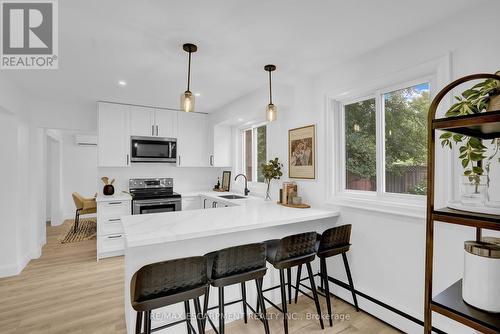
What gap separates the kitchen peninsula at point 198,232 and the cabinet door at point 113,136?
7.55 ft

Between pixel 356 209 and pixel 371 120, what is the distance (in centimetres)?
92

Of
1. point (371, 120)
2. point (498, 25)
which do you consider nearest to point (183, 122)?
point (371, 120)

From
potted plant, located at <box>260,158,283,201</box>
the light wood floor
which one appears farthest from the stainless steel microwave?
potted plant, located at <box>260,158,283,201</box>

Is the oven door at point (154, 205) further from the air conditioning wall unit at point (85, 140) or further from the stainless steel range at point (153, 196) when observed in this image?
the air conditioning wall unit at point (85, 140)

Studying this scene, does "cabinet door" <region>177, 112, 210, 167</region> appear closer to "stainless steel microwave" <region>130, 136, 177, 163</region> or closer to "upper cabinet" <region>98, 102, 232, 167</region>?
"upper cabinet" <region>98, 102, 232, 167</region>

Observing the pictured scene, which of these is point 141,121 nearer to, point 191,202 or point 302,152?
point 191,202

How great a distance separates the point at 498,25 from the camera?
1553mm

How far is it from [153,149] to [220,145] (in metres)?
1.22

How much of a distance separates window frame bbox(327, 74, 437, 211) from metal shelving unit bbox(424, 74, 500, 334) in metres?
1.00

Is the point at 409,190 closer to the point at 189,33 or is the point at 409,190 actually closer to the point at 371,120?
the point at 371,120

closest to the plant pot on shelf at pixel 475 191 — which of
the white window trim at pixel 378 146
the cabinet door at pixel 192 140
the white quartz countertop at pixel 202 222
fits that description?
the white window trim at pixel 378 146

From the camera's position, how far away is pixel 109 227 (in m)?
3.87

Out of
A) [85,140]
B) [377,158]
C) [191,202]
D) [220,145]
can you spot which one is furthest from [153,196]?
[85,140]

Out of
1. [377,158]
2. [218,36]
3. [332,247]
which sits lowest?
[332,247]
